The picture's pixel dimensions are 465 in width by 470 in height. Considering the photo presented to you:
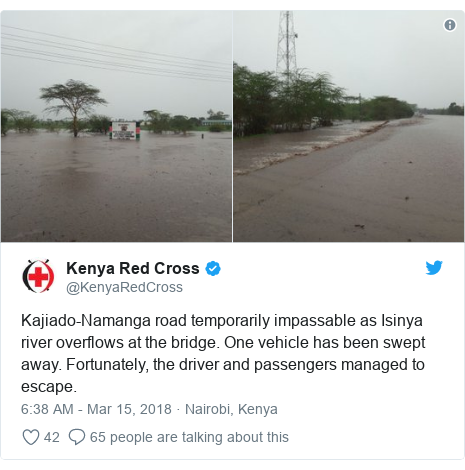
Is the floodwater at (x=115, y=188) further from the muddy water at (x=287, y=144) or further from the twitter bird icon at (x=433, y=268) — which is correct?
the twitter bird icon at (x=433, y=268)

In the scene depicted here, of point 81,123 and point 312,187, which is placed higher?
point 81,123

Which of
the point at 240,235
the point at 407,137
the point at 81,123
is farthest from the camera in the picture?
the point at 81,123

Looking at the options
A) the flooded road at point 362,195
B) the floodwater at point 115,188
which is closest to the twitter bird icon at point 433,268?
the flooded road at point 362,195

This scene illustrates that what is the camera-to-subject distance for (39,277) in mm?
2447

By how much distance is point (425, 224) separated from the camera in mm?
3727

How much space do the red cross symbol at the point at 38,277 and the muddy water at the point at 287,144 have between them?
270 cm

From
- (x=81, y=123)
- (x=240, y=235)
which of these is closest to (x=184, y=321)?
(x=240, y=235)

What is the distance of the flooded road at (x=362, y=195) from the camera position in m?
3.62

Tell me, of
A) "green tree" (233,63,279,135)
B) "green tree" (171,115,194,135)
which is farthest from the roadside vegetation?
"green tree" (171,115,194,135)

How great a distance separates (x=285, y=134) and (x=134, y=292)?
4447 mm

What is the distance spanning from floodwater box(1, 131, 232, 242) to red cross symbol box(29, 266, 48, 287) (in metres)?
1.41

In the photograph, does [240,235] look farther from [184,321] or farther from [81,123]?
[81,123]

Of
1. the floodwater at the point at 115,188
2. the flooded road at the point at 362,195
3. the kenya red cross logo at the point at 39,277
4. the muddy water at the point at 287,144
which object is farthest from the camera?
the muddy water at the point at 287,144

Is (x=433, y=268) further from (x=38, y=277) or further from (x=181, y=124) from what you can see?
(x=181, y=124)
